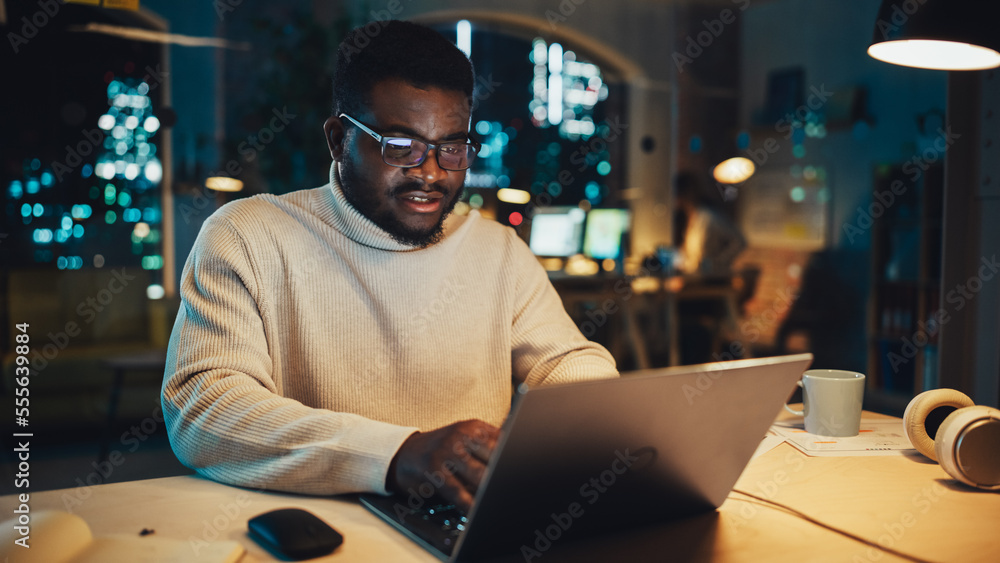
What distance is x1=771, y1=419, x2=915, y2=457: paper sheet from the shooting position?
1219 mm

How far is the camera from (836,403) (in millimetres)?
1295

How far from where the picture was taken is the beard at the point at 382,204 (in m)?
1.42

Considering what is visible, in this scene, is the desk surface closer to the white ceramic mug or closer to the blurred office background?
the white ceramic mug

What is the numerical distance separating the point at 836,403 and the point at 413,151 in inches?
34.5

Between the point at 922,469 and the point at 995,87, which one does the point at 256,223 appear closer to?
the point at 922,469

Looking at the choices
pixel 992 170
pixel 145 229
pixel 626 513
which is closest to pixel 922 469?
pixel 626 513

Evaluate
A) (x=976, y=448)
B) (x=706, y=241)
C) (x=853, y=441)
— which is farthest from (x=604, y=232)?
(x=976, y=448)

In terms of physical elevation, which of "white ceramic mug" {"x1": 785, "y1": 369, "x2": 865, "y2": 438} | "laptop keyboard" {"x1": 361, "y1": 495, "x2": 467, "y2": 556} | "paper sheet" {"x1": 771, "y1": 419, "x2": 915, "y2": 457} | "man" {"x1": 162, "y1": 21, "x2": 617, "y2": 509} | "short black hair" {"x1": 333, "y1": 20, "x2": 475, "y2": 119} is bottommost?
"paper sheet" {"x1": 771, "y1": 419, "x2": 915, "y2": 457}

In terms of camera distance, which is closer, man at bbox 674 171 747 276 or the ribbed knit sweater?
the ribbed knit sweater

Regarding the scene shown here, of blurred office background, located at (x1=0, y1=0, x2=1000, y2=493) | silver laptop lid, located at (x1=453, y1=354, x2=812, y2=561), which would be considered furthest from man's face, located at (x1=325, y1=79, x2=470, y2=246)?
blurred office background, located at (x1=0, y1=0, x2=1000, y2=493)

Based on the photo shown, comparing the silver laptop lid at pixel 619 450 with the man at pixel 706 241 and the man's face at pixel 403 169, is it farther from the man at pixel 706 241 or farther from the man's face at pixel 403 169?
the man at pixel 706 241

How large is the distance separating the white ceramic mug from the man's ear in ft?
3.25

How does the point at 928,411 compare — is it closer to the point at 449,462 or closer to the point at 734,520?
the point at 734,520

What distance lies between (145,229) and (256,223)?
3623 mm
